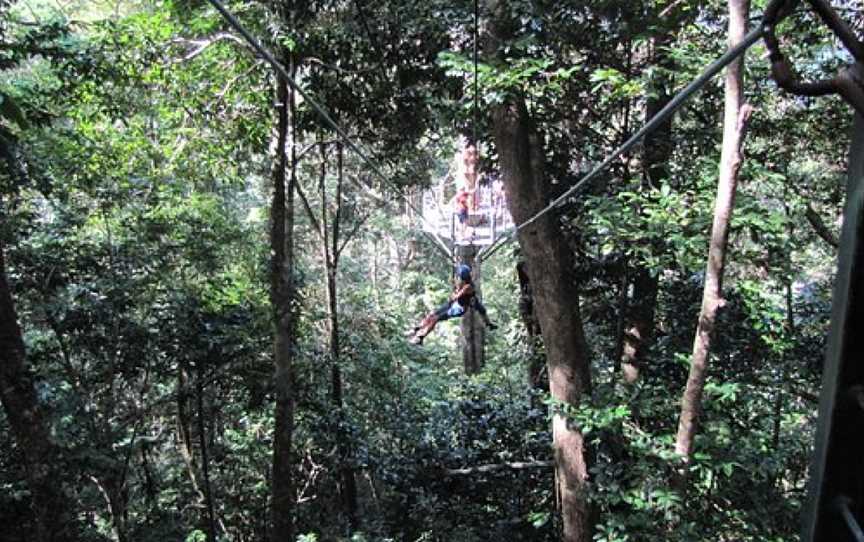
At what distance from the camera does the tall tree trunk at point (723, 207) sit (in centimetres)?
269

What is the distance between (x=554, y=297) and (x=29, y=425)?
3.51 meters

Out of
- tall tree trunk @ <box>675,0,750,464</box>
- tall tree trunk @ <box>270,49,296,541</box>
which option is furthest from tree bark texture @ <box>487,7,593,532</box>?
tall tree trunk @ <box>270,49,296,541</box>

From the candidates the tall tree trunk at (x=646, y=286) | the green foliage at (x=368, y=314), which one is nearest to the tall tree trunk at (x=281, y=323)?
the green foliage at (x=368, y=314)

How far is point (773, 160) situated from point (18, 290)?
605 centimetres

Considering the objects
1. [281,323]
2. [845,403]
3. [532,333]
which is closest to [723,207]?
[845,403]

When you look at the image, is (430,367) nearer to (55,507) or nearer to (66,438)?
(66,438)

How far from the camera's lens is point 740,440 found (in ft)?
11.5

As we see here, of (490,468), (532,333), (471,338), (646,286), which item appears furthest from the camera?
(471,338)

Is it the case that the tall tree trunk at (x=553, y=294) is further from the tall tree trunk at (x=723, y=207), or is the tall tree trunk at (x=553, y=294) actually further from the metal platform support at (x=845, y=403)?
the metal platform support at (x=845, y=403)

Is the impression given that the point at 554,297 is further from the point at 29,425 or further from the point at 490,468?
the point at 29,425

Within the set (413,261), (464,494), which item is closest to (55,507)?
(464,494)

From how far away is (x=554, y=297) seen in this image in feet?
14.2

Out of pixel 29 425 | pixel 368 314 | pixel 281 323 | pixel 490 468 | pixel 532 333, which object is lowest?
pixel 490 468

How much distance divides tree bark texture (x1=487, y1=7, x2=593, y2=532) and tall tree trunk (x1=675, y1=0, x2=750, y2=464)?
1.17 meters
